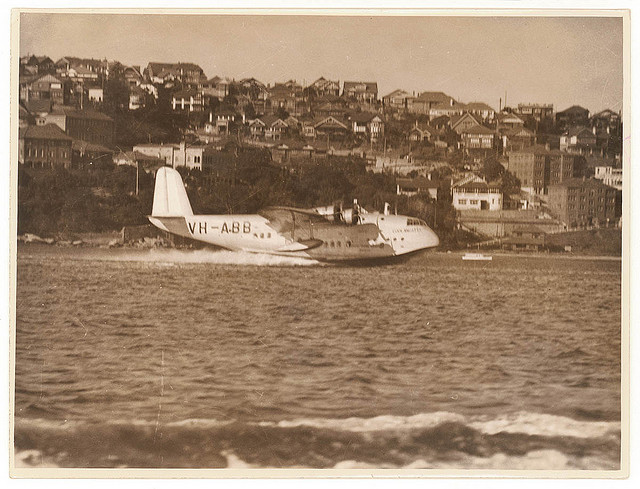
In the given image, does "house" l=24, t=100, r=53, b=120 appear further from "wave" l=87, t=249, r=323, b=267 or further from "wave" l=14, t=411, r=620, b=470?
"wave" l=14, t=411, r=620, b=470

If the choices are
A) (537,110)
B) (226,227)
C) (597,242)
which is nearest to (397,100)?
(537,110)

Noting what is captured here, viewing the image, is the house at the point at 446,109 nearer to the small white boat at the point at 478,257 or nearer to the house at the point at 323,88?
the house at the point at 323,88

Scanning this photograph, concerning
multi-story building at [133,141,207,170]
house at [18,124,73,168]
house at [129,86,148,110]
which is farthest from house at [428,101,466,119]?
house at [18,124,73,168]

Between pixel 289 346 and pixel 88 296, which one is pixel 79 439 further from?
pixel 289 346

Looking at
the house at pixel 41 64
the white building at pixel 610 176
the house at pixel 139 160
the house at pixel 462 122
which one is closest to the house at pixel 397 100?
the house at pixel 462 122

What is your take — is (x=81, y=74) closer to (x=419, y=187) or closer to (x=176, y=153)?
(x=176, y=153)

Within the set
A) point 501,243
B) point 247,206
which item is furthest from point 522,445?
point 247,206
